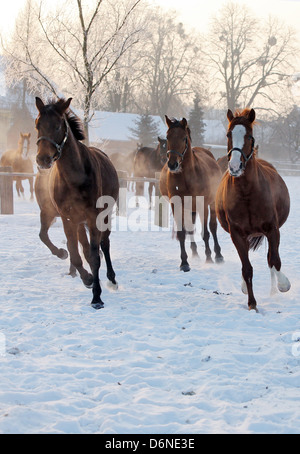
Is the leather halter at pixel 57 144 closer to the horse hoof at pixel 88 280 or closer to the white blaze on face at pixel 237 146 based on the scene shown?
the horse hoof at pixel 88 280

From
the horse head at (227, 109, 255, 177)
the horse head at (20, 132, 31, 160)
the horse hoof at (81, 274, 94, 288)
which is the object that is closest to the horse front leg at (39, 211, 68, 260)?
the horse hoof at (81, 274, 94, 288)

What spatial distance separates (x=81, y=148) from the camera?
5816mm

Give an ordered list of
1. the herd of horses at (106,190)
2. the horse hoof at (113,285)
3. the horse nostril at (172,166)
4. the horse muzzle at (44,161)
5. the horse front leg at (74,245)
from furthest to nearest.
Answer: the horse nostril at (172,166) < the horse hoof at (113,285) < the horse front leg at (74,245) < the herd of horses at (106,190) < the horse muzzle at (44,161)

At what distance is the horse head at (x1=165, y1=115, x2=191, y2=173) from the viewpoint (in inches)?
284

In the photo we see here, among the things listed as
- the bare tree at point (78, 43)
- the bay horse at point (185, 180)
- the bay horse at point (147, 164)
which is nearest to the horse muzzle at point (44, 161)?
the bay horse at point (185, 180)

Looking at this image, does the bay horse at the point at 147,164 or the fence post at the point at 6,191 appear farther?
the bay horse at the point at 147,164

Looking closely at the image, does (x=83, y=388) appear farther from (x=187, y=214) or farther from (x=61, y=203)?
(x=187, y=214)

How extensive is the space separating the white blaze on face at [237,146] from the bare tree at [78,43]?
8.00 meters

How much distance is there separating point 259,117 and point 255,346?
180ft

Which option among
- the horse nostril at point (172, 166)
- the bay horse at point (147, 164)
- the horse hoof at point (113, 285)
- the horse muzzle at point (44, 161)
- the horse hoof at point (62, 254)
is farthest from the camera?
the bay horse at point (147, 164)

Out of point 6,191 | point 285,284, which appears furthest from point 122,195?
point 285,284

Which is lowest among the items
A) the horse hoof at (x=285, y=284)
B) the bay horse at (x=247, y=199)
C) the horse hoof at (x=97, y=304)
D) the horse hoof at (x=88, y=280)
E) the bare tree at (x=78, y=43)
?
the horse hoof at (x=97, y=304)

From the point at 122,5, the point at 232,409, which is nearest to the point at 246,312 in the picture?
the point at 232,409

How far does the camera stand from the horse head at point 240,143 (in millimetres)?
4918
